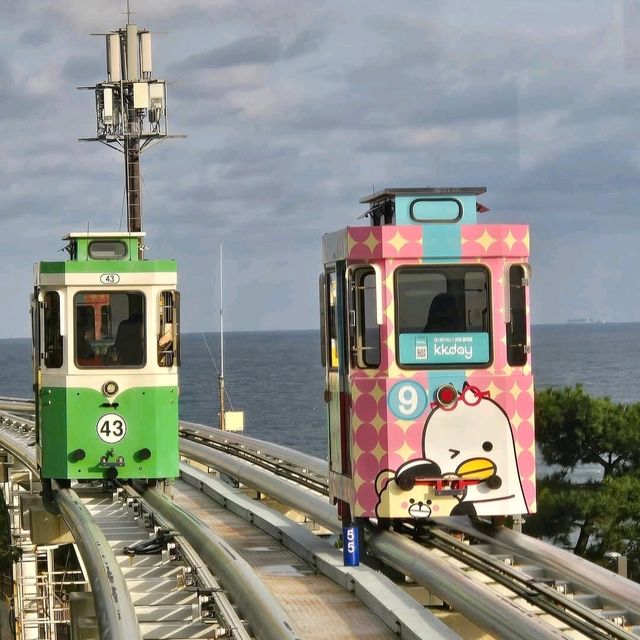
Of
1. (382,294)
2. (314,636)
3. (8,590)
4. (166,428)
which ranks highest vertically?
(382,294)

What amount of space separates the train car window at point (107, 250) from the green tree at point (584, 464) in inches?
550

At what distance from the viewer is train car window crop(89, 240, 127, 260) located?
17938 millimetres

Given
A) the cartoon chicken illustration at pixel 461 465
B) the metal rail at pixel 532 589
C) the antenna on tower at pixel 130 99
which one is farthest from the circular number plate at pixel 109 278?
the antenna on tower at pixel 130 99

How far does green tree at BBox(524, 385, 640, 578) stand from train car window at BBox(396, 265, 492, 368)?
16.3 metres

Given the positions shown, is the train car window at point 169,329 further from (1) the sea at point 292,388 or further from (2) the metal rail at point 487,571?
(1) the sea at point 292,388

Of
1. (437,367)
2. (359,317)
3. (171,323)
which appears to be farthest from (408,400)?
(171,323)

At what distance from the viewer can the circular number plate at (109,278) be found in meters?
17.5

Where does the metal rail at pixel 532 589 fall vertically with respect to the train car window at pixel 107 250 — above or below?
below

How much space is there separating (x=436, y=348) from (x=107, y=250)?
606 centimetres

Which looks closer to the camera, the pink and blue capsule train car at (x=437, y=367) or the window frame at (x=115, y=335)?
the pink and blue capsule train car at (x=437, y=367)

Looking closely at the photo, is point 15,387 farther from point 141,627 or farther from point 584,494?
point 141,627

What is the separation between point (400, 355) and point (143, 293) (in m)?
5.28

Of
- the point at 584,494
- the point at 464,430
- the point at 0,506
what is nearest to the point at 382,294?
the point at 464,430

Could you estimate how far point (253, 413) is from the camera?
10931cm
